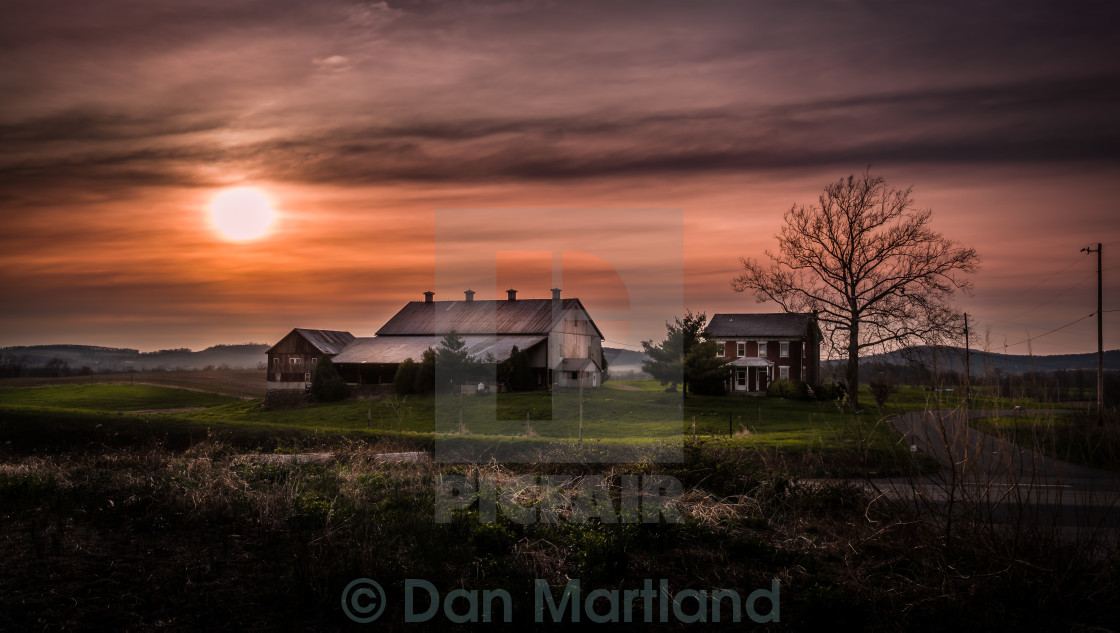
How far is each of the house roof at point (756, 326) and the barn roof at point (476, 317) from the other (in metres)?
9.26

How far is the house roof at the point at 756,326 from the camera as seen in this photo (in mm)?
53866

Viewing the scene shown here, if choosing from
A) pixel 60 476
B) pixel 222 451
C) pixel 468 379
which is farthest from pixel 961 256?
pixel 60 476

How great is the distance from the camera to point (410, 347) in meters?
51.9

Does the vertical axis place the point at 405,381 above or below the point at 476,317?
below

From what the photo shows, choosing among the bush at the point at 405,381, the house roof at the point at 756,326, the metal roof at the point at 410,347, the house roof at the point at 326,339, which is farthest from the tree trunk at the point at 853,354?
the house roof at the point at 326,339

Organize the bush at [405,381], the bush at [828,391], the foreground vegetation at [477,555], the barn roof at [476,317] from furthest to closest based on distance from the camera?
the barn roof at [476,317]
the bush at [405,381]
the bush at [828,391]
the foreground vegetation at [477,555]

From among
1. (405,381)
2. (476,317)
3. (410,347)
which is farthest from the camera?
(476,317)

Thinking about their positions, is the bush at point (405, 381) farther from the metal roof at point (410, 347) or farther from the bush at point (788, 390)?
the bush at point (788, 390)

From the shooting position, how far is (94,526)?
9.86 m

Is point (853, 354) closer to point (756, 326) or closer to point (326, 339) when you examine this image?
point (756, 326)

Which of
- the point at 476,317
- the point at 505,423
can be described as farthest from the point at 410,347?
the point at 505,423

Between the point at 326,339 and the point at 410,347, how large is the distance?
306 inches

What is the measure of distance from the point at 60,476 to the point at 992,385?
46.5 feet

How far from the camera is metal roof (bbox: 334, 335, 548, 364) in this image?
1829 inches
